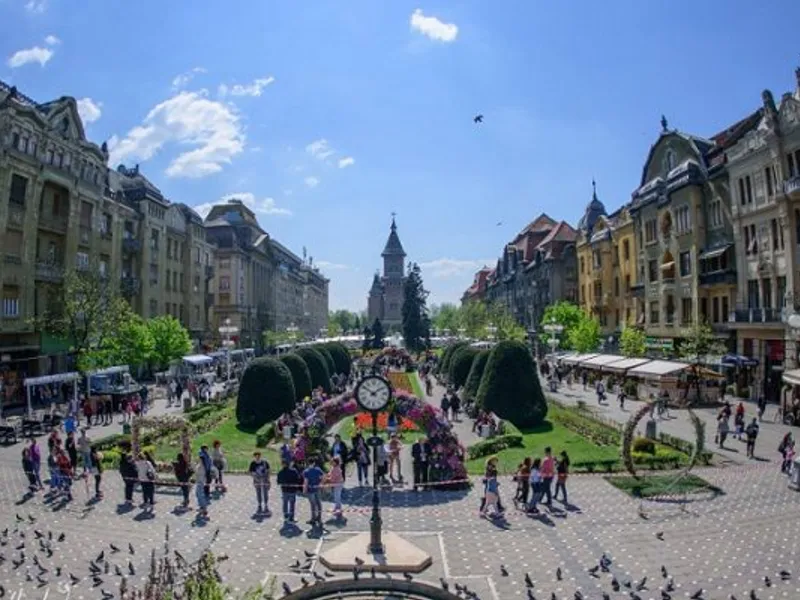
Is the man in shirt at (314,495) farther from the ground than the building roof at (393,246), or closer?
closer

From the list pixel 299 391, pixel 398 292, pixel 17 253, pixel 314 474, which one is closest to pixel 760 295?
pixel 299 391

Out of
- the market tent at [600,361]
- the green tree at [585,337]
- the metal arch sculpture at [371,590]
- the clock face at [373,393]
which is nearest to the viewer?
the metal arch sculpture at [371,590]

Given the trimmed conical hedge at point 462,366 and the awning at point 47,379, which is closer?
the awning at point 47,379

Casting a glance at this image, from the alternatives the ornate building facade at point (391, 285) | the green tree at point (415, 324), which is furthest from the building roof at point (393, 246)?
the green tree at point (415, 324)

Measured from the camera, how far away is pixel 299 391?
41.0 metres

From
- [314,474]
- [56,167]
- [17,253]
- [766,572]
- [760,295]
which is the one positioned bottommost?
[766,572]

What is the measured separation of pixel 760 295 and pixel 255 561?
3847 cm

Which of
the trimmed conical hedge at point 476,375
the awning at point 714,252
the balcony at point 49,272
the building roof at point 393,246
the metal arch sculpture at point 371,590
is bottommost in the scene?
the metal arch sculpture at point 371,590

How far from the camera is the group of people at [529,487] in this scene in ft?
61.0

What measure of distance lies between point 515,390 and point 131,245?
40.3 meters

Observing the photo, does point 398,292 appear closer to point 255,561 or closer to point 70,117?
point 70,117

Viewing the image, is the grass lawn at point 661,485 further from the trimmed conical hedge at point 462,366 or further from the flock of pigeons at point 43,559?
the trimmed conical hedge at point 462,366

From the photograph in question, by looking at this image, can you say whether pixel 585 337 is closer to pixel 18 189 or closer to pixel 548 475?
pixel 18 189

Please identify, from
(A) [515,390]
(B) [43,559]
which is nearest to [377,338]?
(A) [515,390]
